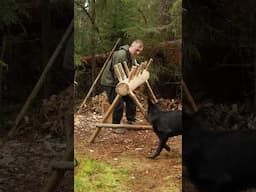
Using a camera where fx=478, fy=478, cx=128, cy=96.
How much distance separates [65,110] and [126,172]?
1.98 feet

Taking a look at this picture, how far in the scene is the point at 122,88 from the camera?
3.27m

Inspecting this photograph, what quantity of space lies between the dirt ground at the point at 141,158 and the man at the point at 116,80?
112 millimetres

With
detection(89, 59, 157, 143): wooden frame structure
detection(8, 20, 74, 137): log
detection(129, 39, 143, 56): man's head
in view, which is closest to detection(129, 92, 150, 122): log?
detection(89, 59, 157, 143): wooden frame structure

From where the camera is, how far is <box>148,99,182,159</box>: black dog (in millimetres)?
3248

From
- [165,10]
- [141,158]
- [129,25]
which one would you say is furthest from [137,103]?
[165,10]

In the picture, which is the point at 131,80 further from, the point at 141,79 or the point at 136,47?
the point at 136,47

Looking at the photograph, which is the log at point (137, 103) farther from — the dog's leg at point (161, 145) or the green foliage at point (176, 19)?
the green foliage at point (176, 19)

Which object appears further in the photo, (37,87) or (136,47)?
(37,87)

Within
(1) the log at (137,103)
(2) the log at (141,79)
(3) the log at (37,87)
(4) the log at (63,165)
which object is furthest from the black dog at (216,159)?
(3) the log at (37,87)

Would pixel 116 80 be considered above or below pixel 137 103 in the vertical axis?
above

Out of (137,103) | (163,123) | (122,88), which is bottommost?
(163,123)

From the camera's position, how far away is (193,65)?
3357 mm

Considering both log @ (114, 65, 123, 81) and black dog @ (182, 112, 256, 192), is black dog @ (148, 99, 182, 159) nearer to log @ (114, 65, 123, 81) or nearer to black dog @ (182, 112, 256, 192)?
black dog @ (182, 112, 256, 192)

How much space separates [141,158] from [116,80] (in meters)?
0.56
